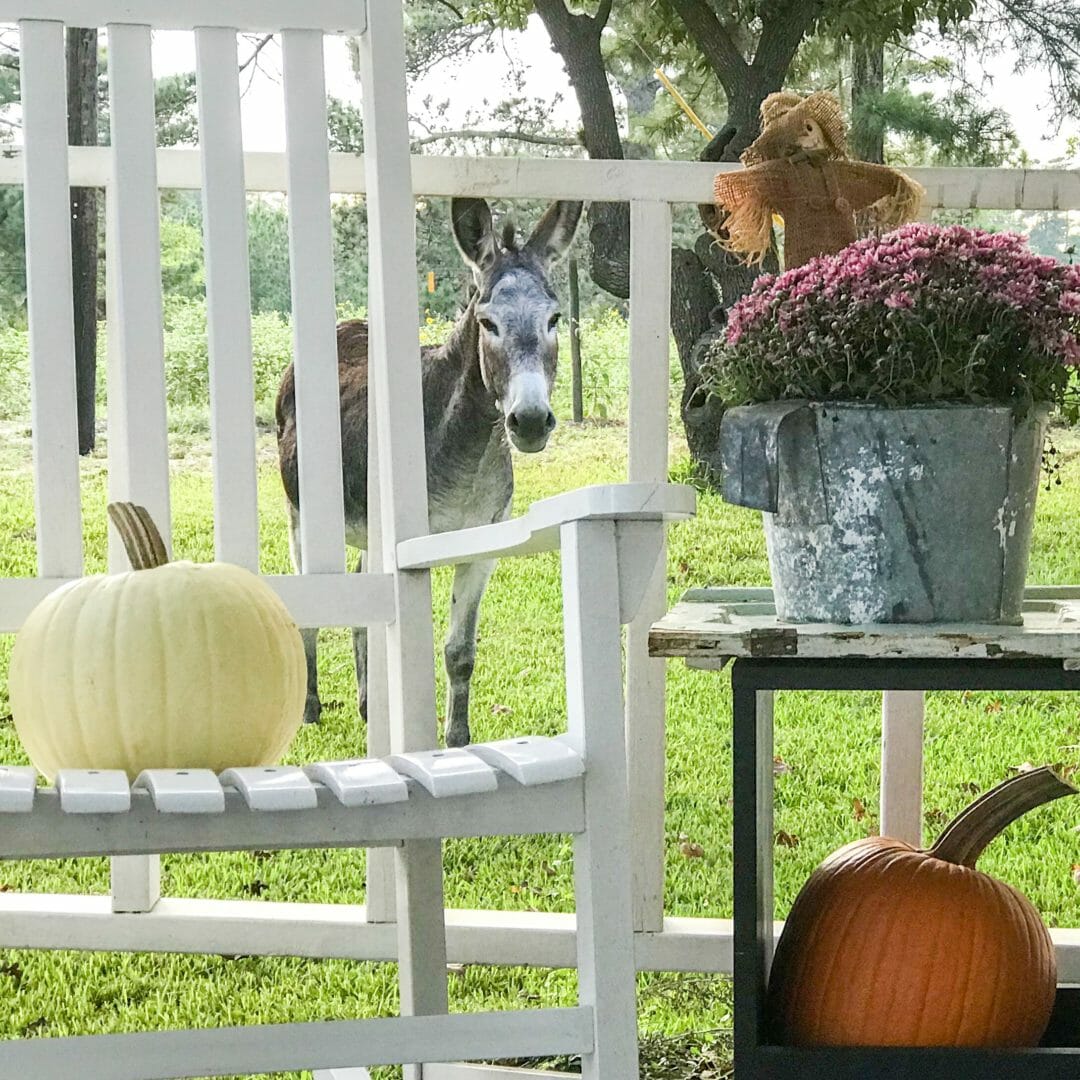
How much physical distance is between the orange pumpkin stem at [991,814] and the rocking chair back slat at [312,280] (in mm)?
606

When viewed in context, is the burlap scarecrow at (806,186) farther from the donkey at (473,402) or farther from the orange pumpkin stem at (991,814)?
the orange pumpkin stem at (991,814)

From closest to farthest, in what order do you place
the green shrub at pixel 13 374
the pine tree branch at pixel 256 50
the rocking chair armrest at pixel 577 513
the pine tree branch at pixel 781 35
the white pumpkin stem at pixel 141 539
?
the rocking chair armrest at pixel 577 513, the white pumpkin stem at pixel 141 539, the green shrub at pixel 13 374, the pine tree branch at pixel 256 50, the pine tree branch at pixel 781 35

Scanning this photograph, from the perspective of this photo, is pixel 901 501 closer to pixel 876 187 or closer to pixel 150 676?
pixel 876 187

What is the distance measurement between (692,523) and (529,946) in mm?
1655

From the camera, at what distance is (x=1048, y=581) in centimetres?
291

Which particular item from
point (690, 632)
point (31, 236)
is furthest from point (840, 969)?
point (31, 236)

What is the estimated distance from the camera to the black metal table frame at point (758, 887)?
1001 millimetres

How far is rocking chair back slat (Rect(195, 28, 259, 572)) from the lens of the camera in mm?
1312

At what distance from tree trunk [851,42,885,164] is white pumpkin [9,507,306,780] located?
10.3ft

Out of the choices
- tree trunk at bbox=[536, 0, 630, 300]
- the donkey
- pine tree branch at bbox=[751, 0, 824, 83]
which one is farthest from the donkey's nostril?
pine tree branch at bbox=[751, 0, 824, 83]

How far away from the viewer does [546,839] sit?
2.10 metres

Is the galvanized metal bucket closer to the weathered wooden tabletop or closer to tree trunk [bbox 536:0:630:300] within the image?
the weathered wooden tabletop

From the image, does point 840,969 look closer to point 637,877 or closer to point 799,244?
point 637,877

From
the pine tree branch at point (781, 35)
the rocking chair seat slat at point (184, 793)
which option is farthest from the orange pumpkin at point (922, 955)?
the pine tree branch at point (781, 35)
